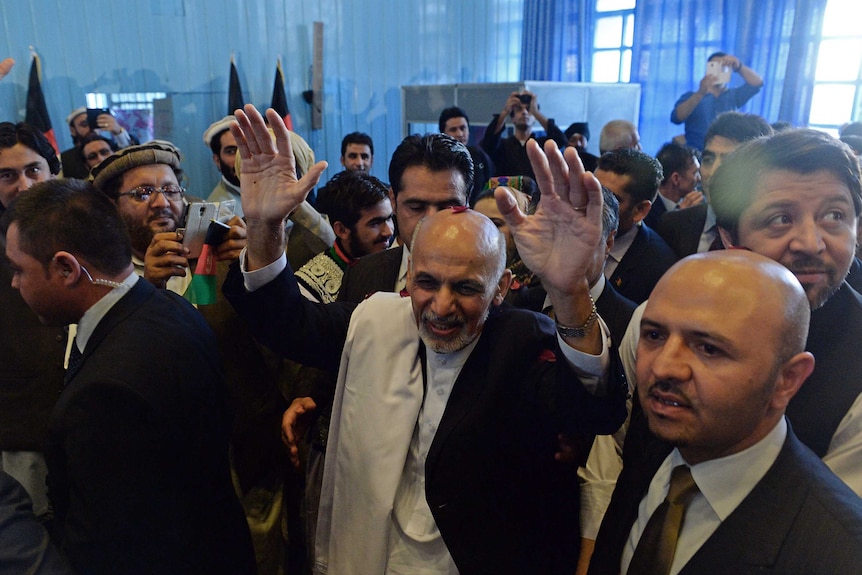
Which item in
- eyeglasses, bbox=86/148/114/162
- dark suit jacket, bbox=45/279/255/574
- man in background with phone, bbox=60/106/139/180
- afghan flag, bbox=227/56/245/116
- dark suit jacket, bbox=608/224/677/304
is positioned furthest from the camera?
afghan flag, bbox=227/56/245/116

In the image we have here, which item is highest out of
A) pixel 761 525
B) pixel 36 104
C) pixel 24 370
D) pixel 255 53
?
pixel 255 53

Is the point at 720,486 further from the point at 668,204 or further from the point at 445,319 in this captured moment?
the point at 668,204

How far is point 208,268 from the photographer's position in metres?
1.77

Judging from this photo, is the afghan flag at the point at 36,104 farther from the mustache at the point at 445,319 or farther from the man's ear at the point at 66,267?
the mustache at the point at 445,319

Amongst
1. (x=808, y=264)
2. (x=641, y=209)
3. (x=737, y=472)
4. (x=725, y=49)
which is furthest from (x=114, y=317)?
(x=725, y=49)

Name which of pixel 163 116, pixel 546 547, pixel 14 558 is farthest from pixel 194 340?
pixel 163 116

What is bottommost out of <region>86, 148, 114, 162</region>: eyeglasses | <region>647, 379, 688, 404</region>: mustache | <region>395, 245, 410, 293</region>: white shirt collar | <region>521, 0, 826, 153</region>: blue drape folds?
<region>395, 245, 410, 293</region>: white shirt collar

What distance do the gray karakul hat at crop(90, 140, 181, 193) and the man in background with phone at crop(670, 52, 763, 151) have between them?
4.44m

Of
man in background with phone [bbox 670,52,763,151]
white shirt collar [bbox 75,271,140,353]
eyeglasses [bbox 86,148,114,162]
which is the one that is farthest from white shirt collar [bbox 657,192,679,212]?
eyeglasses [bbox 86,148,114,162]

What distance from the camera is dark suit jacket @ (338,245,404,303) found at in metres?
1.96

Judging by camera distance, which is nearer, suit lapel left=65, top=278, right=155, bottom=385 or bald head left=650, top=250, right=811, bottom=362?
bald head left=650, top=250, right=811, bottom=362

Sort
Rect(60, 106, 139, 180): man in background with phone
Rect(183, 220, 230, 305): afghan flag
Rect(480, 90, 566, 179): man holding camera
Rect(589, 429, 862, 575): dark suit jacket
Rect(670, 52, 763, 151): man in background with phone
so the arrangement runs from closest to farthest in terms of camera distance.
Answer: Rect(589, 429, 862, 575): dark suit jacket → Rect(183, 220, 230, 305): afghan flag → Rect(60, 106, 139, 180): man in background with phone → Rect(480, 90, 566, 179): man holding camera → Rect(670, 52, 763, 151): man in background with phone

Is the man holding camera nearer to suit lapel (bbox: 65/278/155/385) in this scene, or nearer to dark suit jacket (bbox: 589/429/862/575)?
suit lapel (bbox: 65/278/155/385)

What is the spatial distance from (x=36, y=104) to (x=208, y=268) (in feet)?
13.1
